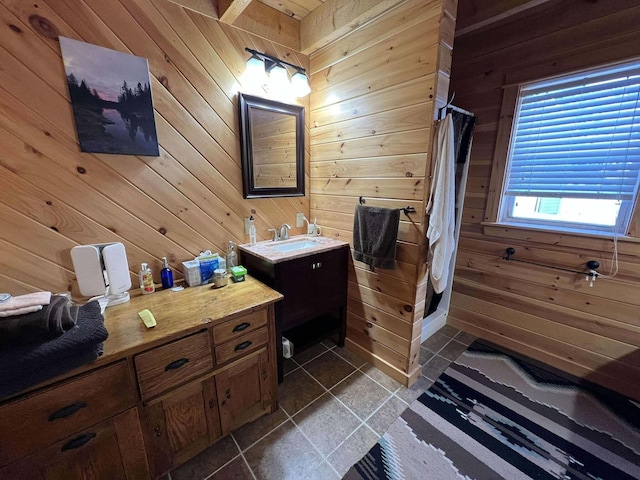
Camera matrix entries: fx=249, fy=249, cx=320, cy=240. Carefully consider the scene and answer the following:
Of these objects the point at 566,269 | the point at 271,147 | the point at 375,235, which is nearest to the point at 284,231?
the point at 271,147

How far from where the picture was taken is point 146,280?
147 centimetres

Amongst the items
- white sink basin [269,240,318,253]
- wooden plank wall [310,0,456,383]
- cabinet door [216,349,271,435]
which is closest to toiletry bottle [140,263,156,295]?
cabinet door [216,349,271,435]

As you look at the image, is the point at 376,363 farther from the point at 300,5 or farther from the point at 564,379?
the point at 300,5

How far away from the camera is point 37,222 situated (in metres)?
1.23

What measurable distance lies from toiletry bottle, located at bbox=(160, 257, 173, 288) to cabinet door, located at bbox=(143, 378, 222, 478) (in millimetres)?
656

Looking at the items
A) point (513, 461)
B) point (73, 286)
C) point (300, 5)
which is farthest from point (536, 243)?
point (73, 286)

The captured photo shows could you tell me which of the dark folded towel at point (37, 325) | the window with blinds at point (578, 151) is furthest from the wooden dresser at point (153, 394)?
the window with blinds at point (578, 151)

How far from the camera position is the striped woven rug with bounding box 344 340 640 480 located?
1.27m

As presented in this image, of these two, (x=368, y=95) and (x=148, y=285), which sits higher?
(x=368, y=95)

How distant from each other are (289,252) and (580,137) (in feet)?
6.98

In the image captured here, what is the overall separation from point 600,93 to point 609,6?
479mm

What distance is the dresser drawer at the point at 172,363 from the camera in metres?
1.06

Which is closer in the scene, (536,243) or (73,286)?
(73,286)

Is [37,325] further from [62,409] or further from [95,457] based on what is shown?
[95,457]
